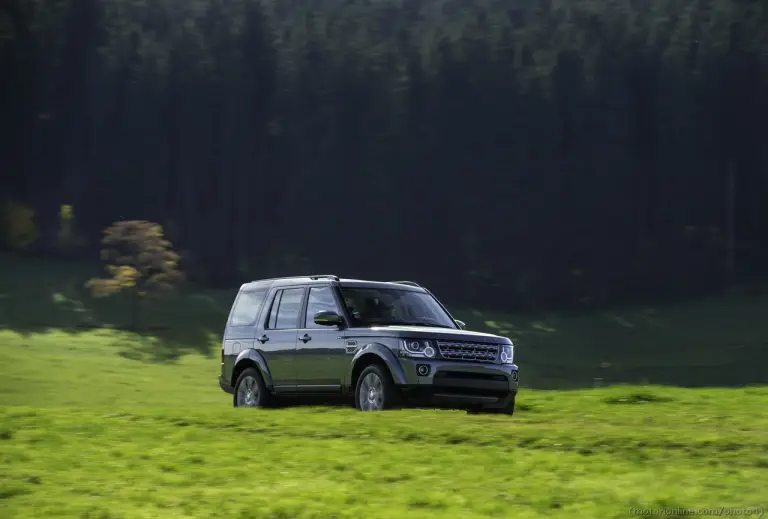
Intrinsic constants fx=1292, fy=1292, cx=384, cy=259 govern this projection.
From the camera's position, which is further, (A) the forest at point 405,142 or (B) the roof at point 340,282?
(A) the forest at point 405,142

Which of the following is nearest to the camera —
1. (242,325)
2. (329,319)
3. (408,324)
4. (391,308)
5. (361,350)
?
(361,350)

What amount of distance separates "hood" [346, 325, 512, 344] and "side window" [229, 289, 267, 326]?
259 cm

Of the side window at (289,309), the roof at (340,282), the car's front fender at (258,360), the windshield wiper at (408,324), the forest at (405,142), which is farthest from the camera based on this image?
the forest at (405,142)

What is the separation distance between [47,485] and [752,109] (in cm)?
8482

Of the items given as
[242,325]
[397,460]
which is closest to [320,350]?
[242,325]

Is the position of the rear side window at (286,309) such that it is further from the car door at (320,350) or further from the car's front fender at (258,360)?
the car's front fender at (258,360)

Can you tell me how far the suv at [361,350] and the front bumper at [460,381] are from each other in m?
0.01

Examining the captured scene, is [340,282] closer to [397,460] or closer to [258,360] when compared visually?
[258,360]

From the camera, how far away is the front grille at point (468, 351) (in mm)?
16891

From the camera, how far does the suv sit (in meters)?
16.7

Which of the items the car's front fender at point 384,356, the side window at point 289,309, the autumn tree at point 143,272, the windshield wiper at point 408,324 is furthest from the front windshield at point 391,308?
the autumn tree at point 143,272

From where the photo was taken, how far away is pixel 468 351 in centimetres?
1716

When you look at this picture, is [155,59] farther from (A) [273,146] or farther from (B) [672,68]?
(B) [672,68]

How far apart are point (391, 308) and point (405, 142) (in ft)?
232
